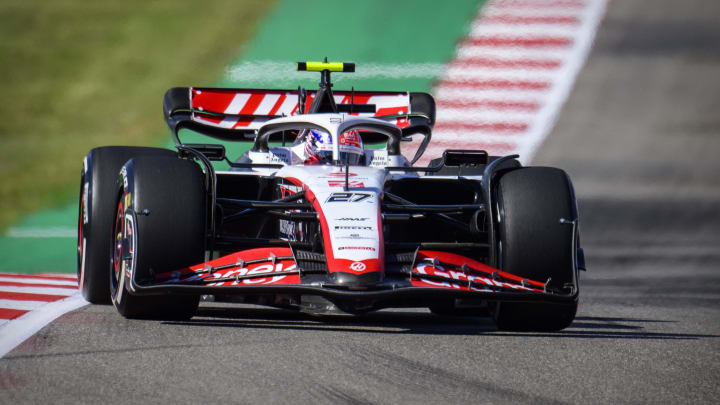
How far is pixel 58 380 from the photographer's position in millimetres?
4203

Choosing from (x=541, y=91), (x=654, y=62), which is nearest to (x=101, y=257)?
(x=541, y=91)

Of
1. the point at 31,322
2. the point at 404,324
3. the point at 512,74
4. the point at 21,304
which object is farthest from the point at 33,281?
the point at 512,74

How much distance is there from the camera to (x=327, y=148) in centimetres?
755

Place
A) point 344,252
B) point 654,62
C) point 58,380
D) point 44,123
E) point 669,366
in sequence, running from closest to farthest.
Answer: point 58,380 → point 669,366 → point 344,252 → point 44,123 → point 654,62

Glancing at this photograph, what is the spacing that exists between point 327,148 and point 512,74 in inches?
354

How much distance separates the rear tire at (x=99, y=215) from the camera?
6879 mm

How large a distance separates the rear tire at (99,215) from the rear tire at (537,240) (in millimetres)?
2263

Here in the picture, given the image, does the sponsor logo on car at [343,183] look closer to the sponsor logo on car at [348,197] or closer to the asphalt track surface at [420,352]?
the sponsor logo on car at [348,197]

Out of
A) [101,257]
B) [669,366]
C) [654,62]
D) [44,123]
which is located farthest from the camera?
[654,62]

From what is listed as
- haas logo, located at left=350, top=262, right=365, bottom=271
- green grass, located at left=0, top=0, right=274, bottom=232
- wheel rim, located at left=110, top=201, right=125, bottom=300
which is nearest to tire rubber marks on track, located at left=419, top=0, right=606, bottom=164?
green grass, located at left=0, top=0, right=274, bottom=232

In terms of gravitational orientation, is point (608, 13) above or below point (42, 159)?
above

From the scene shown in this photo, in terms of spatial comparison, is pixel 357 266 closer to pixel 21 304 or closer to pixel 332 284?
pixel 332 284

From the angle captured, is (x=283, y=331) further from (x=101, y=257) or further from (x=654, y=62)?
A: (x=654, y=62)

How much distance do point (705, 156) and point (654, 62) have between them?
2.68 m
